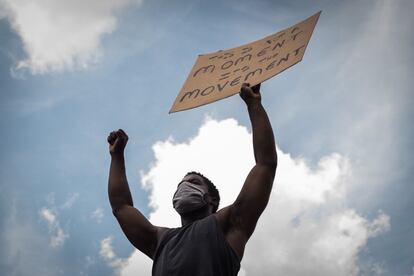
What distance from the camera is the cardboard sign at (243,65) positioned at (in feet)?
12.1

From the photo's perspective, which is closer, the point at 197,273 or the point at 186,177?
the point at 197,273

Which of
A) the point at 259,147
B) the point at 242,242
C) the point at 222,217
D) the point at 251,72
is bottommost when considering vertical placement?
the point at 242,242

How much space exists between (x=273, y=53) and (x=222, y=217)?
157 cm

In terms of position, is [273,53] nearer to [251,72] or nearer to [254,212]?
[251,72]

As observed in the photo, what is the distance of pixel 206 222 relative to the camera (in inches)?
129

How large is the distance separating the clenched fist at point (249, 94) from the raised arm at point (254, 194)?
0.21m

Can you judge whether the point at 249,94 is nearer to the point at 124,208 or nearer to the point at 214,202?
the point at 214,202

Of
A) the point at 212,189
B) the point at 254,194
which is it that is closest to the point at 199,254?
the point at 254,194

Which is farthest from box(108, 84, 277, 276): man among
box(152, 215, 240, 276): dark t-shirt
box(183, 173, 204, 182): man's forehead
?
box(183, 173, 204, 182): man's forehead

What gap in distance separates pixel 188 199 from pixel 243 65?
4.40 feet

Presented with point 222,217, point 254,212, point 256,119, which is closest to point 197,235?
point 222,217

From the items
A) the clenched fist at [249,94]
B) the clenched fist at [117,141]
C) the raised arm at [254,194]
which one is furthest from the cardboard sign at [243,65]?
the clenched fist at [117,141]

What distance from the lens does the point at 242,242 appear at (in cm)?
316

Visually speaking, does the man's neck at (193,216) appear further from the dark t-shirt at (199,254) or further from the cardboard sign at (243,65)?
the cardboard sign at (243,65)
